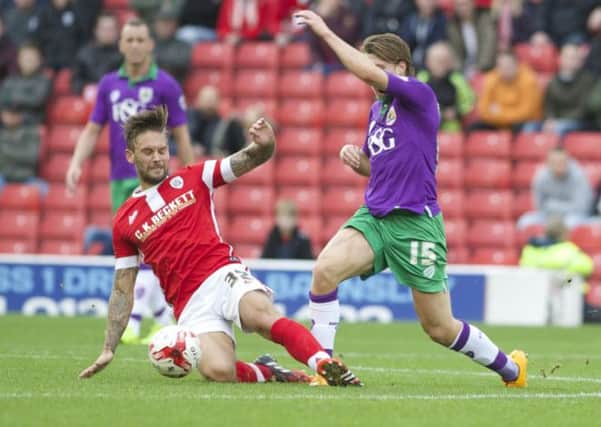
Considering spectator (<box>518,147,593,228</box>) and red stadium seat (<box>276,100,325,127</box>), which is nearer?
spectator (<box>518,147,593,228</box>)

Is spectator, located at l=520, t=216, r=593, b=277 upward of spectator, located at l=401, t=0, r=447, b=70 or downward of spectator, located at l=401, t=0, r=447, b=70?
downward

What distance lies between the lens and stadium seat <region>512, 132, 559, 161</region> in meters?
19.4

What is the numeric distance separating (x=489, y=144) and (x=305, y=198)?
2510 millimetres

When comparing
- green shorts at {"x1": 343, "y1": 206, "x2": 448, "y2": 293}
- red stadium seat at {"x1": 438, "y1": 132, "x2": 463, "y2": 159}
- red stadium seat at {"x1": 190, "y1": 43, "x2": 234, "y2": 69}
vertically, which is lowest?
green shorts at {"x1": 343, "y1": 206, "x2": 448, "y2": 293}

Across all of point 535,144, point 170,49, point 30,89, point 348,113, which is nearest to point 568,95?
point 535,144

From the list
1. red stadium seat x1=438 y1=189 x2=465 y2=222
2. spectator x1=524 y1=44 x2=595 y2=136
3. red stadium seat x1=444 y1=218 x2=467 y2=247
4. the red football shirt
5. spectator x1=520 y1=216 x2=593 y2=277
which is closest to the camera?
the red football shirt

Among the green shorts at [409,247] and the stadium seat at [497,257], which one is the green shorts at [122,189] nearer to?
the green shorts at [409,247]

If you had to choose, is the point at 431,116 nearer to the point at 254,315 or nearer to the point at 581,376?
the point at 254,315

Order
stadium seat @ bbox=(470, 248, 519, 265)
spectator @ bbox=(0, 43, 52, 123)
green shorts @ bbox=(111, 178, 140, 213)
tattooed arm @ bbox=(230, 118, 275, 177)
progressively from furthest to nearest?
spectator @ bbox=(0, 43, 52, 123) → stadium seat @ bbox=(470, 248, 519, 265) → green shorts @ bbox=(111, 178, 140, 213) → tattooed arm @ bbox=(230, 118, 275, 177)

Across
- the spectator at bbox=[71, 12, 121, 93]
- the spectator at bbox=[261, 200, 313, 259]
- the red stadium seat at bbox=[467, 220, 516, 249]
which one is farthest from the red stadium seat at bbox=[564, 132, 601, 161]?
the spectator at bbox=[71, 12, 121, 93]

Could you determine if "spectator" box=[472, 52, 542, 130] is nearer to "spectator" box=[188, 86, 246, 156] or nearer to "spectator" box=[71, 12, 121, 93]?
"spectator" box=[188, 86, 246, 156]

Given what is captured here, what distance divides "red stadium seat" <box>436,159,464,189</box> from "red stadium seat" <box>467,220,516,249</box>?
615mm

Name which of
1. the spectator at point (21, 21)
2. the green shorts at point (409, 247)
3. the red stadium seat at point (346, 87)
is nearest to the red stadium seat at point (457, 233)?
the red stadium seat at point (346, 87)

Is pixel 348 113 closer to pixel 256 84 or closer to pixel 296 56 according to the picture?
pixel 296 56
